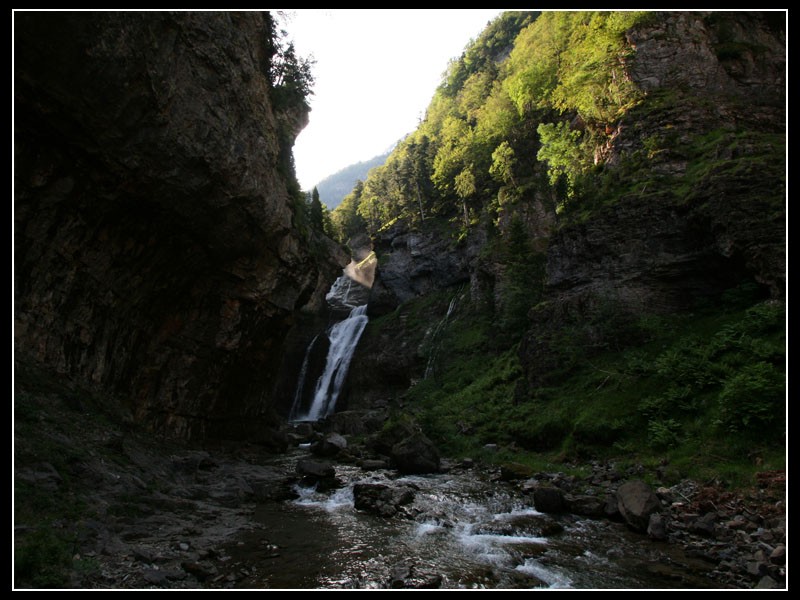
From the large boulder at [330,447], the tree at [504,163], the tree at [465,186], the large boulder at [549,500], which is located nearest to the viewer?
the large boulder at [549,500]

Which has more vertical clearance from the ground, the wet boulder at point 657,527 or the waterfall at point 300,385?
the wet boulder at point 657,527

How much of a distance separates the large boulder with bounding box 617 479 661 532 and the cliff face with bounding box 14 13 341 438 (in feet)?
54.4

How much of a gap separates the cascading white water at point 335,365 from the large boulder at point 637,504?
109 feet

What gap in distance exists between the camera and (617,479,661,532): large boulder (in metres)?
11.0

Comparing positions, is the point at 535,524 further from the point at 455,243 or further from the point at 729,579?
the point at 455,243

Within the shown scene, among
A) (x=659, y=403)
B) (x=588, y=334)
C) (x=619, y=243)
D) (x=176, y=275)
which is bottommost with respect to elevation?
(x=659, y=403)

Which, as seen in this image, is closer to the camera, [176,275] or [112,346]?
[112,346]

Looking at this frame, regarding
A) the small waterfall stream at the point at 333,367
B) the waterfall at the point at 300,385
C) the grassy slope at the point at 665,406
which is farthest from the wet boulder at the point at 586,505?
the waterfall at the point at 300,385

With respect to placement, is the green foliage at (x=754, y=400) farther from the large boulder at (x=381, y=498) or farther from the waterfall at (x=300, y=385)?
the waterfall at (x=300, y=385)

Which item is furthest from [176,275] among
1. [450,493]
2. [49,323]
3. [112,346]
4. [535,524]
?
[535,524]

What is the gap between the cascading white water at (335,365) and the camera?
143 feet

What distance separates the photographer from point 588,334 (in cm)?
2286

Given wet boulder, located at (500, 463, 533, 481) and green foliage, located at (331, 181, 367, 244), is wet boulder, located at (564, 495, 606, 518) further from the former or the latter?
green foliage, located at (331, 181, 367, 244)

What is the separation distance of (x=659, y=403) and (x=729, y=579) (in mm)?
9391
